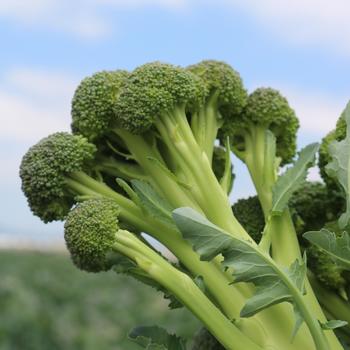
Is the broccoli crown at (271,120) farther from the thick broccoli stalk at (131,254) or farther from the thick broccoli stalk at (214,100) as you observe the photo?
the thick broccoli stalk at (131,254)

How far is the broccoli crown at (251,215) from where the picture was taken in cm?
168

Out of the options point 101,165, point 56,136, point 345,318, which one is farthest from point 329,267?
point 56,136

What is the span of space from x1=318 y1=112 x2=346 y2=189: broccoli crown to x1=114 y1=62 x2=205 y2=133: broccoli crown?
0.32m

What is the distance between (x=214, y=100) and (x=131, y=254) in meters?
0.42

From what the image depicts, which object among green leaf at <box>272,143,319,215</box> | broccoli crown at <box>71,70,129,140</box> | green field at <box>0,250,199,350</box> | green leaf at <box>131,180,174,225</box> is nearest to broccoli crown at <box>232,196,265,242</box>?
green leaf at <box>272,143,319,215</box>

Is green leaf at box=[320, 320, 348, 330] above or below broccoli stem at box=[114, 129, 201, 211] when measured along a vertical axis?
below

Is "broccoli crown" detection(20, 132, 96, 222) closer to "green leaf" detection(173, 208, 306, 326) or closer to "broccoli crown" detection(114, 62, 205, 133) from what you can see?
"broccoli crown" detection(114, 62, 205, 133)

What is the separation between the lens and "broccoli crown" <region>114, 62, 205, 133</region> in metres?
1.56

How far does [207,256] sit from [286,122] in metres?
0.54

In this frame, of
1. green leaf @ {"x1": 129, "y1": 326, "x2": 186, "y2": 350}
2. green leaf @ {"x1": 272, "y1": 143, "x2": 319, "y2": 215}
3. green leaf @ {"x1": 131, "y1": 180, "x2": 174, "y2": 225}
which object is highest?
green leaf @ {"x1": 272, "y1": 143, "x2": 319, "y2": 215}

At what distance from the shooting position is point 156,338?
62.7 inches

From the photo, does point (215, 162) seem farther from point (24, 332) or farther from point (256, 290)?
point (24, 332)

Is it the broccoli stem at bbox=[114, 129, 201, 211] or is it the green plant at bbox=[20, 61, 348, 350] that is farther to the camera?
the broccoli stem at bbox=[114, 129, 201, 211]

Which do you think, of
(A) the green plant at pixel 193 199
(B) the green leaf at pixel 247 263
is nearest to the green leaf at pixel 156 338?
(A) the green plant at pixel 193 199
